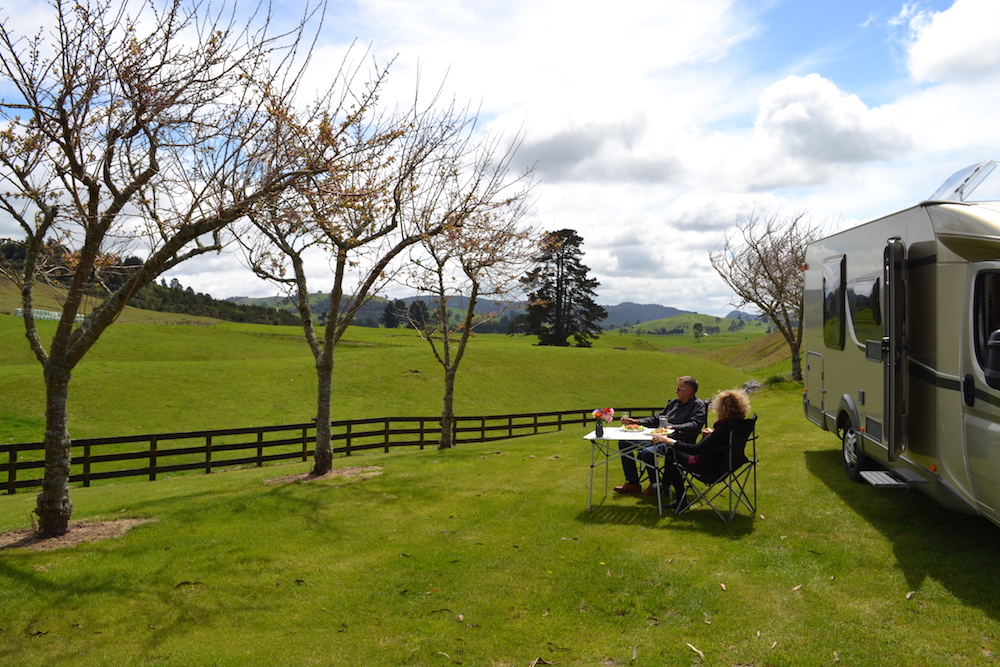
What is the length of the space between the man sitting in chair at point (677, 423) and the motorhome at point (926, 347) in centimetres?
202

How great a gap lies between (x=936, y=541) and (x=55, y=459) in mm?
10025

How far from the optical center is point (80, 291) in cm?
733

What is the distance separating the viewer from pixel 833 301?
8.96 metres

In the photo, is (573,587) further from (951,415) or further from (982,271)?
(982,271)

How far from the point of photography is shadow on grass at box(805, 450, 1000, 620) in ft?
17.5

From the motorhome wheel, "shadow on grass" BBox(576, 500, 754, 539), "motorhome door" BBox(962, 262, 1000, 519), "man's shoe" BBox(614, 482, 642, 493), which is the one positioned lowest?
"shadow on grass" BBox(576, 500, 754, 539)

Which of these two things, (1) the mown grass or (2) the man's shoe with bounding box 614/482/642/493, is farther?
(1) the mown grass

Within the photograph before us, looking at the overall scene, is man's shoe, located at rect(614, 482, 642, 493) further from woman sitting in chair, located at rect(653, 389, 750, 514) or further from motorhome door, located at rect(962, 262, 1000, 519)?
motorhome door, located at rect(962, 262, 1000, 519)

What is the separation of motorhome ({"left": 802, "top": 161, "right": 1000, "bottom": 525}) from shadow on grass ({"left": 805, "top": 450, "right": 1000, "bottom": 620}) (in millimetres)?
494

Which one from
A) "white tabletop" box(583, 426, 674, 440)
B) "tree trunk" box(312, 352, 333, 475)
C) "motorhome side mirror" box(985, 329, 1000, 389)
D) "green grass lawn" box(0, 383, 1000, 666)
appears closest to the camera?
"motorhome side mirror" box(985, 329, 1000, 389)

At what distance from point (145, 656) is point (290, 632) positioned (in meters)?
1.07

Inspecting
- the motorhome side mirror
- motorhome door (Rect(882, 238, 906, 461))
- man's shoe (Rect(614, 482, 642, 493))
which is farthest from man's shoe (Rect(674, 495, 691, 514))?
the motorhome side mirror

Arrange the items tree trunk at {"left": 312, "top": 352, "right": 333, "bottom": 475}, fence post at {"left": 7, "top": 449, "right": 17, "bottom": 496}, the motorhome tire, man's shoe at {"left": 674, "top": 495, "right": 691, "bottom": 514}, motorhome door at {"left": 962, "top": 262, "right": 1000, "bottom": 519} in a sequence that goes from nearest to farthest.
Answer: motorhome door at {"left": 962, "top": 262, "right": 1000, "bottom": 519} → man's shoe at {"left": 674, "top": 495, "right": 691, "bottom": 514} → the motorhome tire → tree trunk at {"left": 312, "top": 352, "right": 333, "bottom": 475} → fence post at {"left": 7, "top": 449, "right": 17, "bottom": 496}

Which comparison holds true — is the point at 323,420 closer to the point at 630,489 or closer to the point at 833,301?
the point at 630,489
